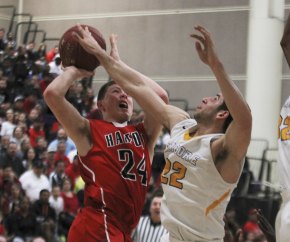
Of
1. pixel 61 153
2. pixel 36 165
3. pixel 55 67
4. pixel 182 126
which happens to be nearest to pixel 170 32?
pixel 55 67

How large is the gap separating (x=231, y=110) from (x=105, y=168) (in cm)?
118

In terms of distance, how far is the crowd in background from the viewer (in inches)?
419

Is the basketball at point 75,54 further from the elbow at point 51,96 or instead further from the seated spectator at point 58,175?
the seated spectator at point 58,175

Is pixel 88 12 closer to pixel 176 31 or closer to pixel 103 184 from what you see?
pixel 176 31

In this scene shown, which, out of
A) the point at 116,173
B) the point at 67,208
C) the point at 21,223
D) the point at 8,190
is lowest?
the point at 67,208

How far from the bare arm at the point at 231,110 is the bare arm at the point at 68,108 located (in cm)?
112

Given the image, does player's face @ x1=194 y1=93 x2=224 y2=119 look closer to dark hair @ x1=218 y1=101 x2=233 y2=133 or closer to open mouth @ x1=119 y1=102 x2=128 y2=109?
dark hair @ x1=218 y1=101 x2=233 y2=133

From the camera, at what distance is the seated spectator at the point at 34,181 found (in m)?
11.7

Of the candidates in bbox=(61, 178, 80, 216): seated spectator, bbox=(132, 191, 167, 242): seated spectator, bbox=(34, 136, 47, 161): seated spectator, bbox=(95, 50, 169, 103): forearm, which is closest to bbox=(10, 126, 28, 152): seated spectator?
bbox=(34, 136, 47, 161): seated spectator

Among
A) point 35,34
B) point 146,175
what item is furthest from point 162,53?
point 146,175

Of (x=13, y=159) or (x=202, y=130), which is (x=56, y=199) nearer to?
(x=13, y=159)

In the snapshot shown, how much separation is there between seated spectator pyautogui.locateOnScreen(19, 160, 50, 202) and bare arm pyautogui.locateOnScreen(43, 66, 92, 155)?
661 cm

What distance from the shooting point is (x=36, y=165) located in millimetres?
11922

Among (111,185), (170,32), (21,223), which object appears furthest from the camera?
(170,32)
